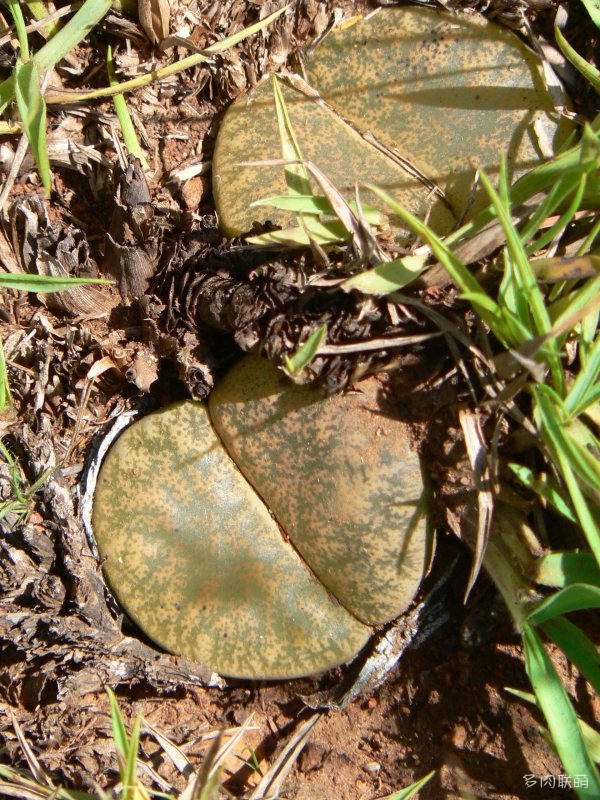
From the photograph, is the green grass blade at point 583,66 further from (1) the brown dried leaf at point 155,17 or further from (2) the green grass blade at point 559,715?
(2) the green grass blade at point 559,715

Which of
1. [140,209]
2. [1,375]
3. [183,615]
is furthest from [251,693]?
[140,209]

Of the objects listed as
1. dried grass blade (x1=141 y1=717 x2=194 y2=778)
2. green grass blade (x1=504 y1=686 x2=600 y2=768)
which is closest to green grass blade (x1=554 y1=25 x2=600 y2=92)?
green grass blade (x1=504 y1=686 x2=600 y2=768)

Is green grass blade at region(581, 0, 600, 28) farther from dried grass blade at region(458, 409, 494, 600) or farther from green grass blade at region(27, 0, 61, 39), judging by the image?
green grass blade at region(27, 0, 61, 39)

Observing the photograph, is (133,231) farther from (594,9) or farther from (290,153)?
(594,9)

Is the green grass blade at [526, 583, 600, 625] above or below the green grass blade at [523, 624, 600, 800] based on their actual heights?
above

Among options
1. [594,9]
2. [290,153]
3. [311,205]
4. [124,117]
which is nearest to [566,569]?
[311,205]

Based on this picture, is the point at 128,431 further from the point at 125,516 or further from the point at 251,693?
the point at 251,693

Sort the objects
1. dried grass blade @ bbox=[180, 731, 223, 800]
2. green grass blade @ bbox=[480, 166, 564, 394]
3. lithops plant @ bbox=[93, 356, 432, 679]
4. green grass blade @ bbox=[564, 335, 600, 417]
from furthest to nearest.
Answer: lithops plant @ bbox=[93, 356, 432, 679] → green grass blade @ bbox=[564, 335, 600, 417] → green grass blade @ bbox=[480, 166, 564, 394] → dried grass blade @ bbox=[180, 731, 223, 800]
